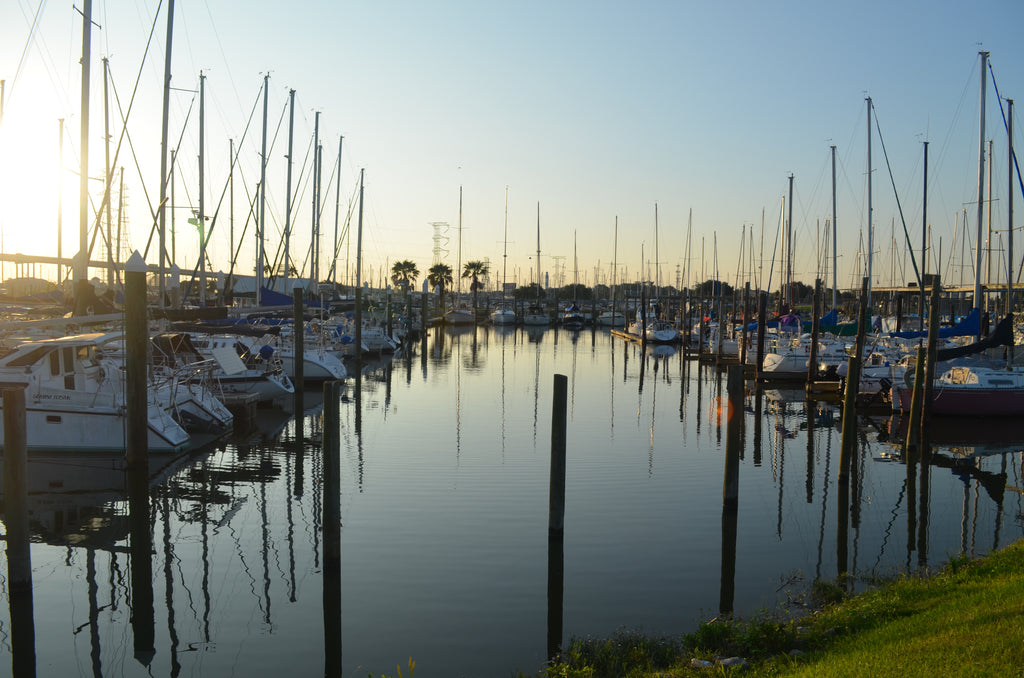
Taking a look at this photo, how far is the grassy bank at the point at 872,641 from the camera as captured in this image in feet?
24.1

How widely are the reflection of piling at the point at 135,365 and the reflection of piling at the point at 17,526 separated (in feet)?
17.3

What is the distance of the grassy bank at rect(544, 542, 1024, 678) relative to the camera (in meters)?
7.34

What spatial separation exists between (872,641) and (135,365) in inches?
572

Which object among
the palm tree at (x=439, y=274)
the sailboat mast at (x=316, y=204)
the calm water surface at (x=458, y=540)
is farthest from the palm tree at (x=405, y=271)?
the calm water surface at (x=458, y=540)

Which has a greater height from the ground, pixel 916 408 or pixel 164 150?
pixel 164 150

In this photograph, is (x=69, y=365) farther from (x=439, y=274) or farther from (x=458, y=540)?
(x=439, y=274)

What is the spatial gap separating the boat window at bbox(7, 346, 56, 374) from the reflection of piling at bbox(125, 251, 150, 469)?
4634mm

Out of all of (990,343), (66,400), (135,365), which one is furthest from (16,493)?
(990,343)

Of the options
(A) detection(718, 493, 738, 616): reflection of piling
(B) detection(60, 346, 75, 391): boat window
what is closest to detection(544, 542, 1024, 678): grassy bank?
(A) detection(718, 493, 738, 616): reflection of piling

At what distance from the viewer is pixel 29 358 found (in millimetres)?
20188

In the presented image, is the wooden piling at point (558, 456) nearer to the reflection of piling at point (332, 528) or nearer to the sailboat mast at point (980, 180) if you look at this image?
the reflection of piling at point (332, 528)

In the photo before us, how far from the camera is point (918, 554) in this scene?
14.6 meters

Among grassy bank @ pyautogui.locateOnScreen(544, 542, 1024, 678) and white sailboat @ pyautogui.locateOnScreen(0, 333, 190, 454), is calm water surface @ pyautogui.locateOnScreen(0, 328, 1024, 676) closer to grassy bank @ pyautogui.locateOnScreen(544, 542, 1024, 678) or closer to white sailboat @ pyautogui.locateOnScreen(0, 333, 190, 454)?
white sailboat @ pyautogui.locateOnScreen(0, 333, 190, 454)


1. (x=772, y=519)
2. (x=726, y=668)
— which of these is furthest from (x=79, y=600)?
(x=772, y=519)
